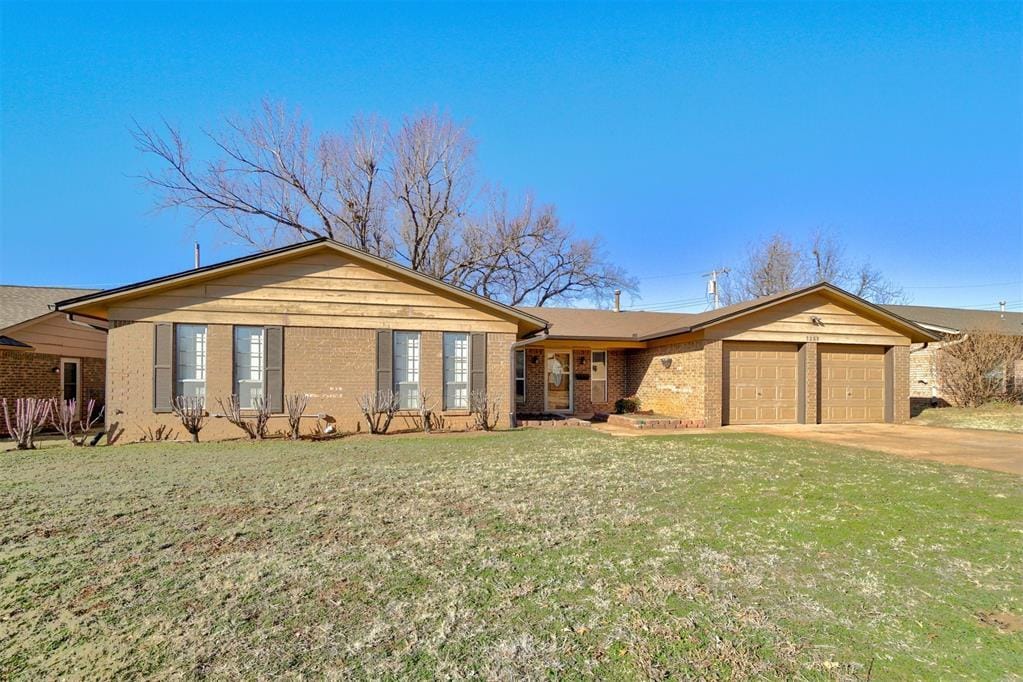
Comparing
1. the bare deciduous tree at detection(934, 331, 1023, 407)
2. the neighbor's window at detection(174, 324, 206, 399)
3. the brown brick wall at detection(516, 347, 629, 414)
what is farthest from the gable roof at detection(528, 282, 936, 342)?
the neighbor's window at detection(174, 324, 206, 399)

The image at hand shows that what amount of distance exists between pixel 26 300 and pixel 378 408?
12192 mm

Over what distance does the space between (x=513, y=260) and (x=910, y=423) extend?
20.2m

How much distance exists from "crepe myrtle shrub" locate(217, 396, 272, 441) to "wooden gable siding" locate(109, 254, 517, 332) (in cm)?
168

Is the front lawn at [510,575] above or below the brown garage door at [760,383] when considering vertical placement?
below

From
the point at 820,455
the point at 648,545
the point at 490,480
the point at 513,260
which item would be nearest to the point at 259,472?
the point at 490,480

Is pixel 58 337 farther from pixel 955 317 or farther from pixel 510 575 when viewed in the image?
pixel 955 317

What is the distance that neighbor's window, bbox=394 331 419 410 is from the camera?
39.0 feet

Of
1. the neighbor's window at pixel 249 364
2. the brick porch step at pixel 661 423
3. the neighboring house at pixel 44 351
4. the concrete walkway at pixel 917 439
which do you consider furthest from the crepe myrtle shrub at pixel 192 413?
the brick porch step at pixel 661 423

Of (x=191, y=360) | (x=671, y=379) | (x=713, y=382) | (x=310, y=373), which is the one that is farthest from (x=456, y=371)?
(x=713, y=382)

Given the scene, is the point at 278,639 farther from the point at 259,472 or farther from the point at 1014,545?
the point at 1014,545

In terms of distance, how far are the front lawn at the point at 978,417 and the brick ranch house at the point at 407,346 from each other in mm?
936

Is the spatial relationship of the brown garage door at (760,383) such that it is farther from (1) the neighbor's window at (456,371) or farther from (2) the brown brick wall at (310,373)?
(1) the neighbor's window at (456,371)

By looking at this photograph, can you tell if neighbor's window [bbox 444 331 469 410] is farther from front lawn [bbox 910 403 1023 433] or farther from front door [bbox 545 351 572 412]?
front lawn [bbox 910 403 1023 433]

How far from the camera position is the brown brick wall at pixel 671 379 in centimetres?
1380
